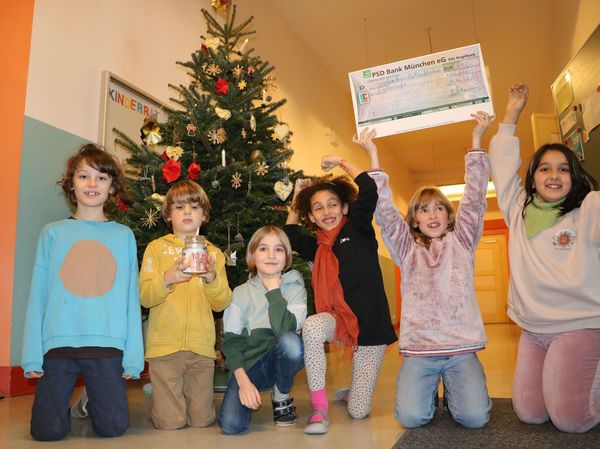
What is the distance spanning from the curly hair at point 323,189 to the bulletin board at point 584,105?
5.58 ft

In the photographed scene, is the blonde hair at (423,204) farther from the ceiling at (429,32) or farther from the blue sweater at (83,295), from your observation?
the ceiling at (429,32)

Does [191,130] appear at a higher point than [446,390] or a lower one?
higher

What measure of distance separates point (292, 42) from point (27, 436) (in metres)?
5.56

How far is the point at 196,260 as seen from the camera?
1.66 meters

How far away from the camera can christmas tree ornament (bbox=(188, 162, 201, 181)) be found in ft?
8.48

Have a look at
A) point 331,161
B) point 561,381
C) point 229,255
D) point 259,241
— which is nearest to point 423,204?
point 331,161

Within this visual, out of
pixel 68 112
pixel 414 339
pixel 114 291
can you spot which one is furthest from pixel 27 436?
pixel 68 112

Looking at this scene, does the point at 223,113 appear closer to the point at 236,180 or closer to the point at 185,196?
the point at 236,180

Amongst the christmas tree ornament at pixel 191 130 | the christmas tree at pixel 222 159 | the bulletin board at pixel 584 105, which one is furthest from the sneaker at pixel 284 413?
the bulletin board at pixel 584 105

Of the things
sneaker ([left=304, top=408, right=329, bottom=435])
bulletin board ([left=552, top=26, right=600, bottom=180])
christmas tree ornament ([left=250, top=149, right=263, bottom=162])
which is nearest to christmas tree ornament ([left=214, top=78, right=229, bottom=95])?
christmas tree ornament ([left=250, top=149, right=263, bottom=162])

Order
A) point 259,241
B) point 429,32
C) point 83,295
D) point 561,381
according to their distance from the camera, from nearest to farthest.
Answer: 1. point 561,381
2. point 83,295
3. point 259,241
4. point 429,32

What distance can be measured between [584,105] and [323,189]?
6.95 ft

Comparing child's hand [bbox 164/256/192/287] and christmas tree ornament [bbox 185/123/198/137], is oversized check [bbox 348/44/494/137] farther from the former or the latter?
child's hand [bbox 164/256/192/287]

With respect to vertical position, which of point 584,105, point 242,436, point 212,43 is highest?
point 212,43
